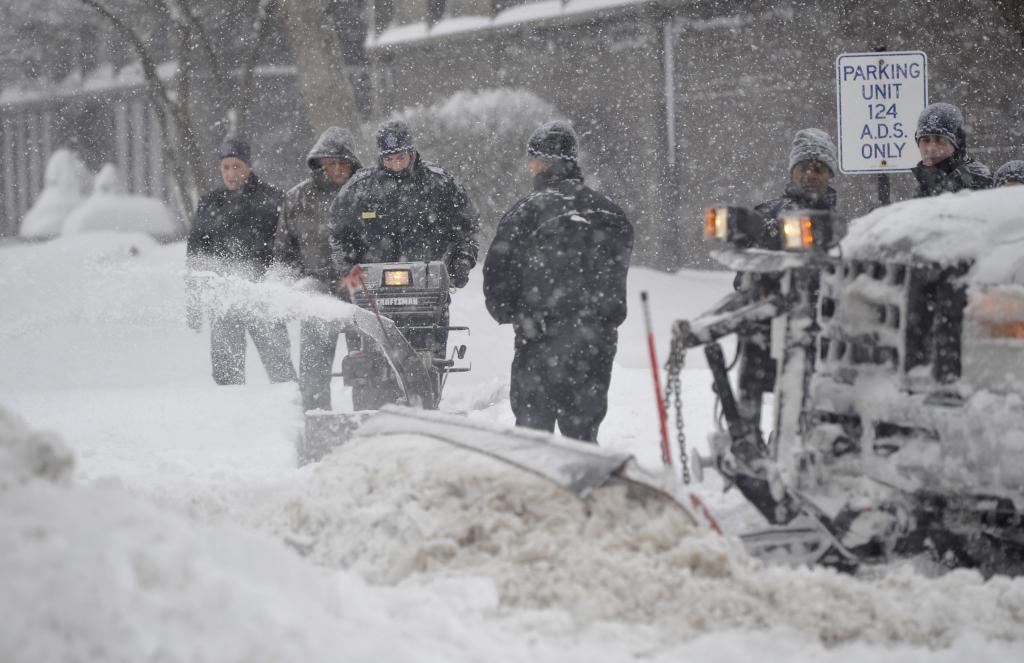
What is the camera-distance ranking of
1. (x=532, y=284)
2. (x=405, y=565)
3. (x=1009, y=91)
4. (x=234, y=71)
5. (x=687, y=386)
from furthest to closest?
(x=234, y=71) < (x=1009, y=91) < (x=687, y=386) < (x=532, y=284) < (x=405, y=565)

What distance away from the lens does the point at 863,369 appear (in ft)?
16.3

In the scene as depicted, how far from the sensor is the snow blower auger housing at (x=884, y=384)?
4465mm

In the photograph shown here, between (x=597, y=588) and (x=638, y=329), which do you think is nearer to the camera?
(x=597, y=588)

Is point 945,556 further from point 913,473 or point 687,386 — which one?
point 687,386

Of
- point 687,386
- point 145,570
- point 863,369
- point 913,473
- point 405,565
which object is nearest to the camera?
point 145,570

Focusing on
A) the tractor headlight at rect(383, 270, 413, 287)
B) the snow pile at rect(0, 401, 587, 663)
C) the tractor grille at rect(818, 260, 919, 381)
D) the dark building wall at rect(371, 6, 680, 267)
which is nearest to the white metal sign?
the tractor headlight at rect(383, 270, 413, 287)

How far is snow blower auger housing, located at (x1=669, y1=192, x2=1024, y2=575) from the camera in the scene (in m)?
4.46

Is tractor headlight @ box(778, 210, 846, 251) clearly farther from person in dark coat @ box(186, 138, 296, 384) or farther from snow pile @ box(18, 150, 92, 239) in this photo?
snow pile @ box(18, 150, 92, 239)

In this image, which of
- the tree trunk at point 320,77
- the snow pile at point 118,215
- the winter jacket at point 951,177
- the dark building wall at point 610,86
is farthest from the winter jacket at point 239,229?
the snow pile at point 118,215

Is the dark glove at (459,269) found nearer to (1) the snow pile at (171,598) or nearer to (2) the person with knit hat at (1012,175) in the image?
(2) the person with knit hat at (1012,175)

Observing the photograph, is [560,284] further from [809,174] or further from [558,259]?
[809,174]

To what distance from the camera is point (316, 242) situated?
30.9 ft

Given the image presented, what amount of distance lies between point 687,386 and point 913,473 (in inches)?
244

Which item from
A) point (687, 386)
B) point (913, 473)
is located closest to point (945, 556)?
point (913, 473)
